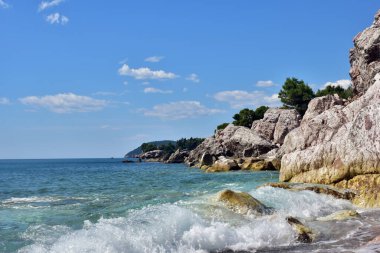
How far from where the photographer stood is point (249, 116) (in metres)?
108

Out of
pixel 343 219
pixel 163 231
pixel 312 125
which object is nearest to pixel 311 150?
pixel 312 125

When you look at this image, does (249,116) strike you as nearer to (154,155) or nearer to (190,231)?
(154,155)

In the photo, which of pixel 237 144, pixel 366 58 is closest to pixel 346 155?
pixel 366 58

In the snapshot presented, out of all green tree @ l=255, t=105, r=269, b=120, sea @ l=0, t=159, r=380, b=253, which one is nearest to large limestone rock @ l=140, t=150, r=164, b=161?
green tree @ l=255, t=105, r=269, b=120

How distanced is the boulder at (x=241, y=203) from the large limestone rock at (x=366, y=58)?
A: 106 feet

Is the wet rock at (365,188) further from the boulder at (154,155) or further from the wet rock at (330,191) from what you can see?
the boulder at (154,155)

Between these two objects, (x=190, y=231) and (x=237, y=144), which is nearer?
(x=190, y=231)

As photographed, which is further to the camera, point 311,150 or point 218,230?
point 311,150

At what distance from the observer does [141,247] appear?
13117 mm

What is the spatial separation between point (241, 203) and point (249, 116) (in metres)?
90.8

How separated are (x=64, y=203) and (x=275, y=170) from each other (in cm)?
3447

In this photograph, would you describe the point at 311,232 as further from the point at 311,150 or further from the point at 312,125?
the point at 312,125

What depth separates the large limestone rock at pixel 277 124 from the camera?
7381cm

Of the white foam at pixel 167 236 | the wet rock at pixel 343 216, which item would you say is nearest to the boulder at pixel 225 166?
the wet rock at pixel 343 216
